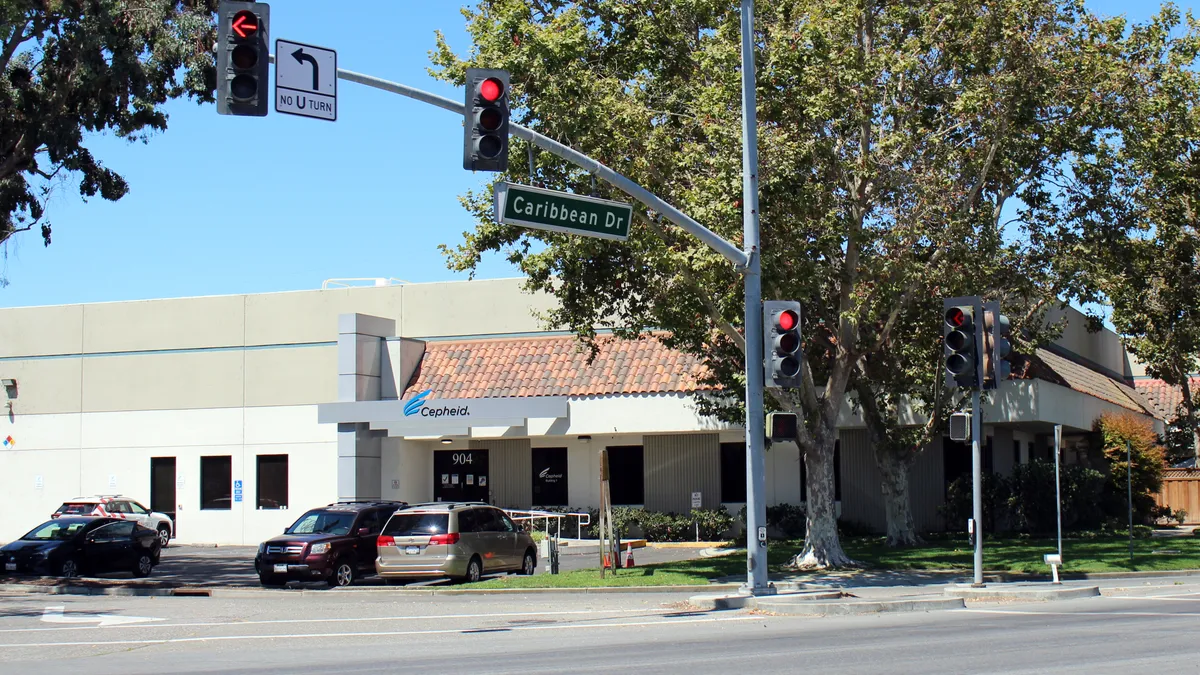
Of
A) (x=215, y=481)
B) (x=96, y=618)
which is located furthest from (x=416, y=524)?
(x=215, y=481)

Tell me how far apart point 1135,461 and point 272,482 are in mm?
26862

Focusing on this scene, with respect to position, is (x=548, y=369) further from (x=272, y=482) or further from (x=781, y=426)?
(x=781, y=426)

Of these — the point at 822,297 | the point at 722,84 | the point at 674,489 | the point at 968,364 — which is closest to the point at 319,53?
the point at 722,84

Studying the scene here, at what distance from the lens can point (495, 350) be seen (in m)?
39.3

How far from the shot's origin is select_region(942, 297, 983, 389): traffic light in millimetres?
19844

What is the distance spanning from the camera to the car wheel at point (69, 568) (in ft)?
94.0

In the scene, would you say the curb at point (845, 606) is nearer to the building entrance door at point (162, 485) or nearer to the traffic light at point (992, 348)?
the traffic light at point (992, 348)

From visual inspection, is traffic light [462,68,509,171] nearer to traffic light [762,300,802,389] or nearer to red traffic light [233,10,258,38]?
red traffic light [233,10,258,38]

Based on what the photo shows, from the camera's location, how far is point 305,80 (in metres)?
13.0

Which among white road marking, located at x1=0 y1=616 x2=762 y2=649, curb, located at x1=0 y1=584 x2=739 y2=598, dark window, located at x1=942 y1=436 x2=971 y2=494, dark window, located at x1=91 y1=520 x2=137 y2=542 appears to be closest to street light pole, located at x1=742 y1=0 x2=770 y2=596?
white road marking, located at x1=0 y1=616 x2=762 y2=649

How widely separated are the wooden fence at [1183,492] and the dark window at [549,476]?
825 inches

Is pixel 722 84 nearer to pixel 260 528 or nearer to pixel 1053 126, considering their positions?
pixel 1053 126

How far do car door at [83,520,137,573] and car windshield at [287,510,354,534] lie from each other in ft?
17.9

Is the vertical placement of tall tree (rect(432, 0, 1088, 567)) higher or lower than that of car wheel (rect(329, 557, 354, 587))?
higher
